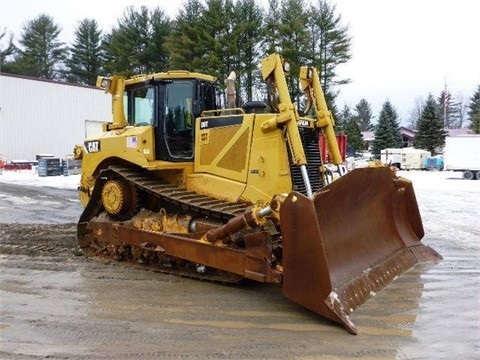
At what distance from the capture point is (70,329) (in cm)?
419

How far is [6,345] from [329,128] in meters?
4.18

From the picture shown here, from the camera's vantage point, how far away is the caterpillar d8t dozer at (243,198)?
14.8ft

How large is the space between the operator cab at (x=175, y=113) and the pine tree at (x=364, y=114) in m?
69.4

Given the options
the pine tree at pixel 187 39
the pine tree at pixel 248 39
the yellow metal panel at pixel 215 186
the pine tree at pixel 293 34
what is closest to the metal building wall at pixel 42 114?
the pine tree at pixel 187 39

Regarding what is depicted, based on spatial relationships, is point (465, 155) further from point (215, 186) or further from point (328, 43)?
point (215, 186)

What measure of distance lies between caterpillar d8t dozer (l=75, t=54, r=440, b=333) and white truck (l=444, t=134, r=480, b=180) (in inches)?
794

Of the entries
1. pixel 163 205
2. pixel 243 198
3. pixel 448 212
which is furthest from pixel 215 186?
pixel 448 212

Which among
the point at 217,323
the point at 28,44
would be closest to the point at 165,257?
the point at 217,323

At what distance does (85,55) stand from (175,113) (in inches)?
1588

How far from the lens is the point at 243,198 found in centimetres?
581

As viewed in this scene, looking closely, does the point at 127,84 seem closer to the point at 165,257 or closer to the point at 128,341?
the point at 165,257

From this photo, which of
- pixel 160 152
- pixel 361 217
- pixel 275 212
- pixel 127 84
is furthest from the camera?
pixel 127 84

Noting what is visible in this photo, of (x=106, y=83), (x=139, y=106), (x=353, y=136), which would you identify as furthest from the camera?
(x=353, y=136)

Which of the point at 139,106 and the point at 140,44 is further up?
the point at 140,44
